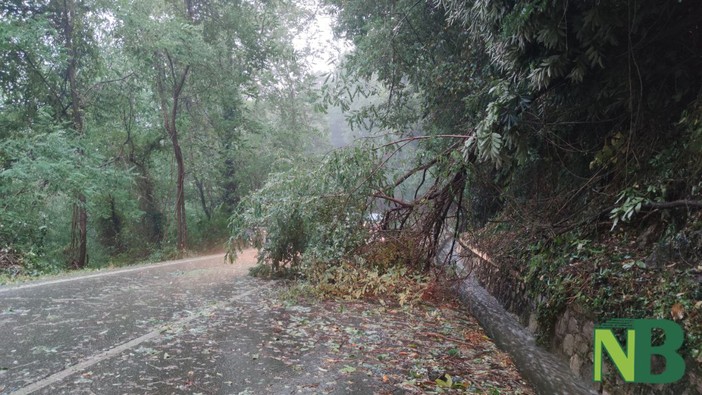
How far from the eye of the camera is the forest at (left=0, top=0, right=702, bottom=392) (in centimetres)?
469

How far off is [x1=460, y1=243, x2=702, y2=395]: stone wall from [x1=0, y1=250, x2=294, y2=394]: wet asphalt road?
10.8 feet

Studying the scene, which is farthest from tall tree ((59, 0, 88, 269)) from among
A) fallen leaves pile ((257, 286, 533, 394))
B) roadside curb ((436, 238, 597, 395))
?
roadside curb ((436, 238, 597, 395))

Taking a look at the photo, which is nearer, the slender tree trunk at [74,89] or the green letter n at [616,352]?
the green letter n at [616,352]

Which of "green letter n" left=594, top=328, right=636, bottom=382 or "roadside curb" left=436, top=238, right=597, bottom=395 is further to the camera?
"roadside curb" left=436, top=238, right=597, bottom=395

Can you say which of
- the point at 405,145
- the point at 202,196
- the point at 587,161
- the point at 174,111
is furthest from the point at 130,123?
the point at 587,161

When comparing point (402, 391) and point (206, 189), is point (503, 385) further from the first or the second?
point (206, 189)

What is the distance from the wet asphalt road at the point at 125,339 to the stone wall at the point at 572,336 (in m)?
3.29

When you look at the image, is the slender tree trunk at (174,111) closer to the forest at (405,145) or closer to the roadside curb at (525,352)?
the forest at (405,145)

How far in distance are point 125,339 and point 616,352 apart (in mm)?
5164

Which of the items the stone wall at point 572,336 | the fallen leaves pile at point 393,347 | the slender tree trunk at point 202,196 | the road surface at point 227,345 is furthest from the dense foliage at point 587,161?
the slender tree trunk at point 202,196

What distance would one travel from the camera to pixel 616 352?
13.1 feet

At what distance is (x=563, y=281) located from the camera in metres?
5.18

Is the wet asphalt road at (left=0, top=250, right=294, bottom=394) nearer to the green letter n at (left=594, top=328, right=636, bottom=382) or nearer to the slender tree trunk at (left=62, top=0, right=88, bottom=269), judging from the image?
the green letter n at (left=594, top=328, right=636, bottom=382)

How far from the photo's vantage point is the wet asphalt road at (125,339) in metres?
3.60
